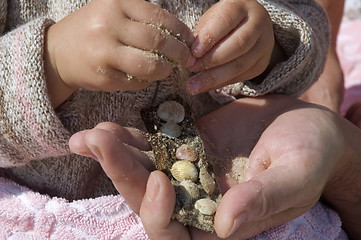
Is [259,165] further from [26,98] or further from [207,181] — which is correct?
[26,98]

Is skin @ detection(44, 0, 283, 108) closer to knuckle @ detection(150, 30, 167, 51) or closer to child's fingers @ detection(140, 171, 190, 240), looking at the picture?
knuckle @ detection(150, 30, 167, 51)

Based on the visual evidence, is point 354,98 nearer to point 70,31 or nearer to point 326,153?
point 326,153

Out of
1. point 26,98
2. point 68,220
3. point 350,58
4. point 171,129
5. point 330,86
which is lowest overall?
point 350,58

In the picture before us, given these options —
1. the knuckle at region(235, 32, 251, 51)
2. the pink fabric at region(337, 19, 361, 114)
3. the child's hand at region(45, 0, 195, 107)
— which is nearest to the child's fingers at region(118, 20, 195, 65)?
the child's hand at region(45, 0, 195, 107)

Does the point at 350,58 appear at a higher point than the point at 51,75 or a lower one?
lower

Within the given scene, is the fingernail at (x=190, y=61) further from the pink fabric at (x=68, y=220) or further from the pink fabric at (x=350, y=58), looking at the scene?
the pink fabric at (x=350, y=58)

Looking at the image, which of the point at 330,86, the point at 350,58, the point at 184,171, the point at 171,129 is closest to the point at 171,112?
the point at 171,129
